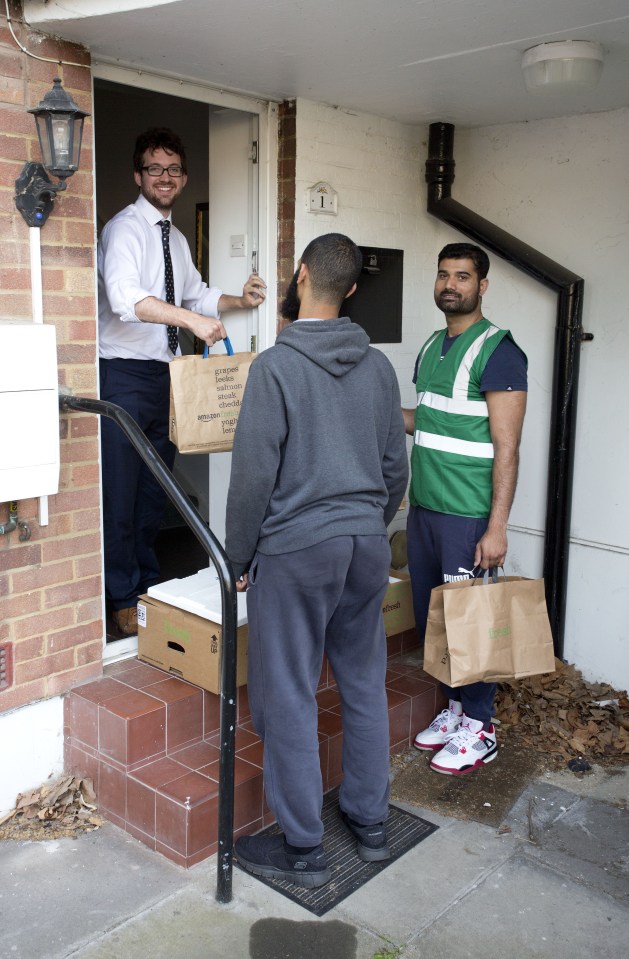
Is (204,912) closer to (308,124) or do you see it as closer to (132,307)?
(132,307)

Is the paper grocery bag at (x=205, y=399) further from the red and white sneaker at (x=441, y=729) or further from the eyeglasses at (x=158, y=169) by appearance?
the red and white sneaker at (x=441, y=729)

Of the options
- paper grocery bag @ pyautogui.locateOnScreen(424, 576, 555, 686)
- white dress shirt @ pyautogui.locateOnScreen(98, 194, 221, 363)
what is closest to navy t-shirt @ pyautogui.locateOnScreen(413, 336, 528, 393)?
paper grocery bag @ pyautogui.locateOnScreen(424, 576, 555, 686)

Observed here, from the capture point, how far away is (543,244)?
A: 4.47m

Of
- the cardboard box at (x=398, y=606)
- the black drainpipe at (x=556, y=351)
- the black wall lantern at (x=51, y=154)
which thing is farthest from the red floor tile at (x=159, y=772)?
the black drainpipe at (x=556, y=351)

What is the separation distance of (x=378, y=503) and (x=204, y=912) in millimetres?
1364

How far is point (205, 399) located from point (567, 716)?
2230mm

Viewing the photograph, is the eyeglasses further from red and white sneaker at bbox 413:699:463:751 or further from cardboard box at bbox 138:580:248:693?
red and white sneaker at bbox 413:699:463:751

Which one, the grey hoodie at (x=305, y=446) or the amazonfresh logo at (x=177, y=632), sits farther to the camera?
the amazonfresh logo at (x=177, y=632)

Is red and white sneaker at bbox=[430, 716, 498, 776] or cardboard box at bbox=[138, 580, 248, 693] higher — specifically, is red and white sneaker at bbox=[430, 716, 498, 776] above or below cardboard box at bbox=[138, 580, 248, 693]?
below

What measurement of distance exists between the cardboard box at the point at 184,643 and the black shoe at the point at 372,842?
2.22ft

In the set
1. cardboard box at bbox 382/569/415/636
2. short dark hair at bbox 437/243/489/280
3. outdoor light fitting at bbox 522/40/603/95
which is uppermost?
outdoor light fitting at bbox 522/40/603/95

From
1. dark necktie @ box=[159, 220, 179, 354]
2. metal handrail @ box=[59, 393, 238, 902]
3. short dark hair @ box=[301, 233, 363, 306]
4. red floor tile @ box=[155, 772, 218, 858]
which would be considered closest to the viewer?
metal handrail @ box=[59, 393, 238, 902]

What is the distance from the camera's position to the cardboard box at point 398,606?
4109mm

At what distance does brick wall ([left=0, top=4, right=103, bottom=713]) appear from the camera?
9.91 feet
